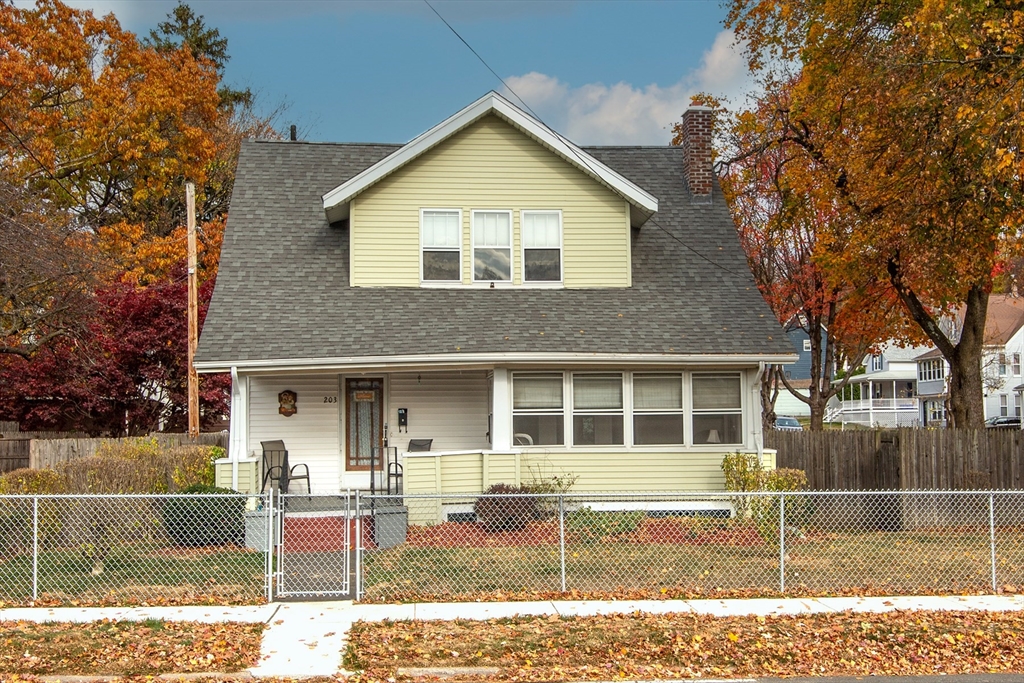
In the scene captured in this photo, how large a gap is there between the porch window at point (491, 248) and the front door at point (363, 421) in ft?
9.26

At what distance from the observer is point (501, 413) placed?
56.2 feet

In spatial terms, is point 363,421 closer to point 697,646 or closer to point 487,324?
point 487,324

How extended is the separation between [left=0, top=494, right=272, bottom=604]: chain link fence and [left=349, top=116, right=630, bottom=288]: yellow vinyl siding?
5499 millimetres

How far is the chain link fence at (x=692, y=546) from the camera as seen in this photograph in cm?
1194

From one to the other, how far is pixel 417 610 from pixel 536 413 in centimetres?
700

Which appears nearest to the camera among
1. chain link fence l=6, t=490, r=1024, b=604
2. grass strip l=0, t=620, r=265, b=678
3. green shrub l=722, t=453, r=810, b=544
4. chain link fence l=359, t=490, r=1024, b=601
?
grass strip l=0, t=620, r=265, b=678

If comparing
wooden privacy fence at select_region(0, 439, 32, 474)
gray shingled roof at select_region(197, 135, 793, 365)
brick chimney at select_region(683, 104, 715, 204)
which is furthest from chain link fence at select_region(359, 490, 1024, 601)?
wooden privacy fence at select_region(0, 439, 32, 474)

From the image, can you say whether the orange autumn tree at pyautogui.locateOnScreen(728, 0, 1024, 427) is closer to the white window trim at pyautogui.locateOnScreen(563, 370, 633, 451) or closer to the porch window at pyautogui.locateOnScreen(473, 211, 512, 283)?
the white window trim at pyautogui.locateOnScreen(563, 370, 633, 451)

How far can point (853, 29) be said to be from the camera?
746 inches

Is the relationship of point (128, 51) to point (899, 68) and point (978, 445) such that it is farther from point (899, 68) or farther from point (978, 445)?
point (978, 445)

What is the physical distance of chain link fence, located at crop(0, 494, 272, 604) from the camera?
37.9 ft

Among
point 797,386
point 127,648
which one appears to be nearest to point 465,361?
point 127,648

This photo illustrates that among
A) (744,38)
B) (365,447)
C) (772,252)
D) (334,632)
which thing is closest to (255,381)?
(365,447)

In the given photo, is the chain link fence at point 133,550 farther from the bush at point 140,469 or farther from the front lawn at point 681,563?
the front lawn at point 681,563
